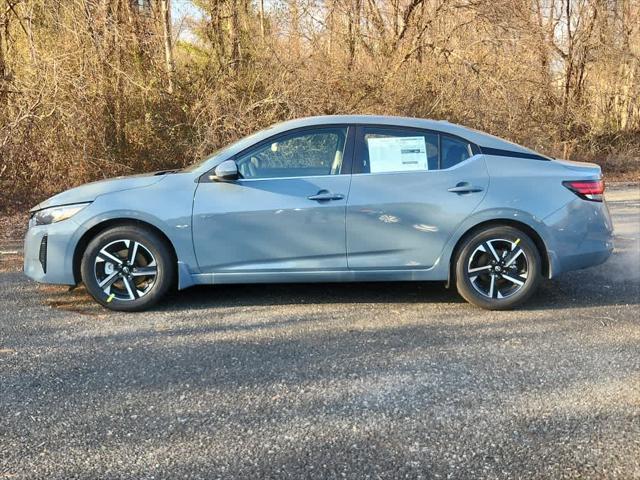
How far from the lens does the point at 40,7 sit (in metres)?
10.1

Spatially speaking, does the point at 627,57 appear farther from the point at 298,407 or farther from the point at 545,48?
the point at 298,407

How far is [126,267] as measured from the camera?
4.89 meters

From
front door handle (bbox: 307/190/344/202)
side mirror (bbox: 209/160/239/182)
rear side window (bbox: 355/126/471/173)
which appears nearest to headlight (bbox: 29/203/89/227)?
side mirror (bbox: 209/160/239/182)

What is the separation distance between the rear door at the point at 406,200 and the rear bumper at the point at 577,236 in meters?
0.69

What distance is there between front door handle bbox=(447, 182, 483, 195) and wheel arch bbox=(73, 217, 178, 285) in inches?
93.2

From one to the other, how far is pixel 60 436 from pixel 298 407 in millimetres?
1224

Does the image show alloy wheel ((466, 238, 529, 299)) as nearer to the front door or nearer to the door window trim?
the door window trim

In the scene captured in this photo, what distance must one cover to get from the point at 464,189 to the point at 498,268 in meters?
0.73

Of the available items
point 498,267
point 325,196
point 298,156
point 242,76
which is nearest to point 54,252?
point 298,156

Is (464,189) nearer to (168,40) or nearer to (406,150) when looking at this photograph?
(406,150)

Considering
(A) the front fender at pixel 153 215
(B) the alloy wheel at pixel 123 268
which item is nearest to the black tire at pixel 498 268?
(A) the front fender at pixel 153 215

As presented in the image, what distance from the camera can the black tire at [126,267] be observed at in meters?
4.84

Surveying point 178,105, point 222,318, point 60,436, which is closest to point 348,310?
point 222,318

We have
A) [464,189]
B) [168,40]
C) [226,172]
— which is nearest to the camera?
[226,172]
